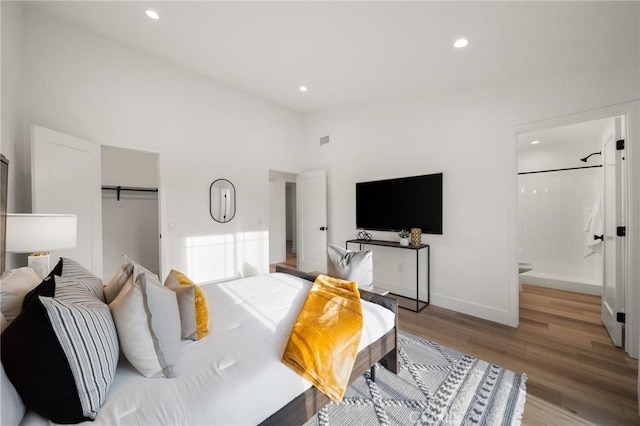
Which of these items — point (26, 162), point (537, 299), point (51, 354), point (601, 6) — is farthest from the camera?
point (537, 299)

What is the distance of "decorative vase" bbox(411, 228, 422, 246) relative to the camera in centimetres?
333

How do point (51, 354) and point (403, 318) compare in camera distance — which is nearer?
point (51, 354)

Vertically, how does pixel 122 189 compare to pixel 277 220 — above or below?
above

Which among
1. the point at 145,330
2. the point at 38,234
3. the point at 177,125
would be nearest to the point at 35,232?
the point at 38,234

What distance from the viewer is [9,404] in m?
0.72

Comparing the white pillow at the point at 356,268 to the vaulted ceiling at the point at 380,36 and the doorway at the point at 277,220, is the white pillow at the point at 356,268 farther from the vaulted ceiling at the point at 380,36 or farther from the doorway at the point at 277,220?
the doorway at the point at 277,220

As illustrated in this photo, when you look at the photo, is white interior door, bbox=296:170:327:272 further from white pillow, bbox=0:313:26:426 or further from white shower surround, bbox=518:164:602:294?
white pillow, bbox=0:313:26:426

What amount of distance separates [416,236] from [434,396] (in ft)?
6.43

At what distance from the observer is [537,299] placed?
11.7 ft

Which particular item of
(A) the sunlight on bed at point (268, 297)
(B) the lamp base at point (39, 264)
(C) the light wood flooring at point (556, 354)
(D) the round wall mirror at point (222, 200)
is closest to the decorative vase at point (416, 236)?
(C) the light wood flooring at point (556, 354)

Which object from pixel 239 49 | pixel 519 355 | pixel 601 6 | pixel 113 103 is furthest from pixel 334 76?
pixel 519 355

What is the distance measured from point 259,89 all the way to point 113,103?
6.17ft

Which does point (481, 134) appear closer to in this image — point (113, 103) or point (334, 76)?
point (334, 76)

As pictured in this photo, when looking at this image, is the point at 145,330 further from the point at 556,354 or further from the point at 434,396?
the point at 556,354
